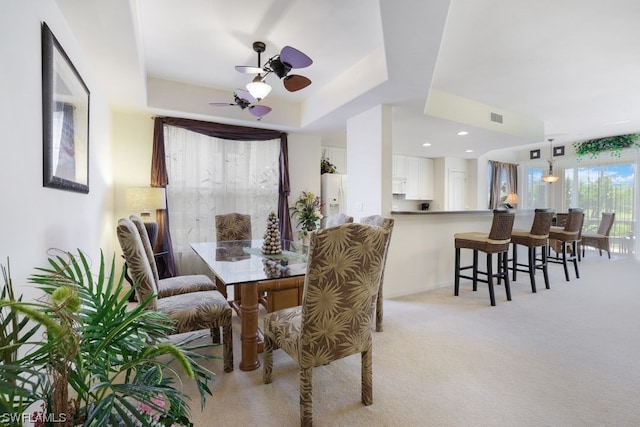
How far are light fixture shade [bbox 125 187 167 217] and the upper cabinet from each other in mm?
5020

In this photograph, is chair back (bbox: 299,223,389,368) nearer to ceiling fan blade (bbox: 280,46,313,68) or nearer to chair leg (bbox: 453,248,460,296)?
ceiling fan blade (bbox: 280,46,313,68)

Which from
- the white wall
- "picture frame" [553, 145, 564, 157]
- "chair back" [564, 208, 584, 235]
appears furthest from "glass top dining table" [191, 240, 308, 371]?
"picture frame" [553, 145, 564, 157]

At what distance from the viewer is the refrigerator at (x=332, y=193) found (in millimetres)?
5199

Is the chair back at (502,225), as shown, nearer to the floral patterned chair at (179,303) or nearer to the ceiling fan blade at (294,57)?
the ceiling fan blade at (294,57)

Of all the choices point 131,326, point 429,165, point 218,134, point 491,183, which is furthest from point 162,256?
point 491,183

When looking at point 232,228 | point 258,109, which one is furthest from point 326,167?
point 258,109

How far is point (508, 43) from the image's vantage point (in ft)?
8.80

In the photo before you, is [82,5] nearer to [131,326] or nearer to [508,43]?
[131,326]

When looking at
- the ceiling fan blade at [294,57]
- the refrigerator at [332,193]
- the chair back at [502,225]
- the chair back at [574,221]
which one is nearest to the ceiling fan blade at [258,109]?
the ceiling fan blade at [294,57]

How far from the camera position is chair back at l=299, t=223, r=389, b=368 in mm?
1373

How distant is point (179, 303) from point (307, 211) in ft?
9.84

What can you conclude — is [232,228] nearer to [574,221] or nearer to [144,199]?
[144,199]

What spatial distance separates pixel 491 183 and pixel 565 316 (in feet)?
18.2

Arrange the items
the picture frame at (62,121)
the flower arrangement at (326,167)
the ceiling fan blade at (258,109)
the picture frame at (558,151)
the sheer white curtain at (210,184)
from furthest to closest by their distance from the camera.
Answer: the picture frame at (558,151) → the flower arrangement at (326,167) → the sheer white curtain at (210,184) → the ceiling fan blade at (258,109) → the picture frame at (62,121)
